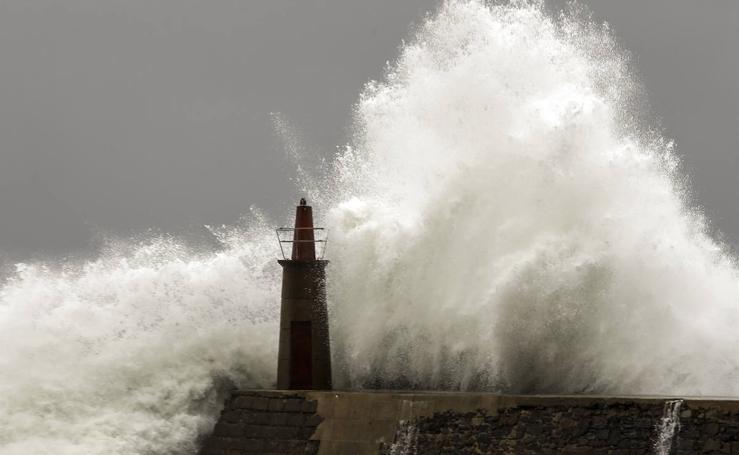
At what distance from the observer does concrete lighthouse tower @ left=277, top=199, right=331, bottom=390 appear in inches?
714

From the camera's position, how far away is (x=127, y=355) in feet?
60.9

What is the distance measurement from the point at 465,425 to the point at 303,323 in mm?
4308

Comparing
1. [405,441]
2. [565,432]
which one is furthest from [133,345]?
[565,432]

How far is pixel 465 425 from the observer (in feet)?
47.1

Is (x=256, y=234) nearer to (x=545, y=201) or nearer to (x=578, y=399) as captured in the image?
(x=545, y=201)

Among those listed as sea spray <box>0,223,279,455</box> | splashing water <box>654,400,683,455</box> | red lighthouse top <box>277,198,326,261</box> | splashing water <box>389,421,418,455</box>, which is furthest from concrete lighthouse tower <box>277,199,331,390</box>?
splashing water <box>654,400,683,455</box>

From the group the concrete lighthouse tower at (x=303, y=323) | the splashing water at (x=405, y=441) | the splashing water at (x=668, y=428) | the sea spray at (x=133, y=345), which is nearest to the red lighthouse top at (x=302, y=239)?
the concrete lighthouse tower at (x=303, y=323)

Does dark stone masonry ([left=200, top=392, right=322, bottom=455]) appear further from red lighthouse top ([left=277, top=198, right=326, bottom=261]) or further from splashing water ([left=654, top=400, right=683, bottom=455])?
splashing water ([left=654, top=400, right=683, bottom=455])

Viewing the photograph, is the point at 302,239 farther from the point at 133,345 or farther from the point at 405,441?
the point at 405,441

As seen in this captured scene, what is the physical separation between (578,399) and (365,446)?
2680 millimetres

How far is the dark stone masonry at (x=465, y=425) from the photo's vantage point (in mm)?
12641

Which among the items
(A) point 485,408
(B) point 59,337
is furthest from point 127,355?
(A) point 485,408

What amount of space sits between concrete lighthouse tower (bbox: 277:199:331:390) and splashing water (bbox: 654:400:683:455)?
6.15 metres

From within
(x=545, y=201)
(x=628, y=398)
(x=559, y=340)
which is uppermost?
(x=545, y=201)
